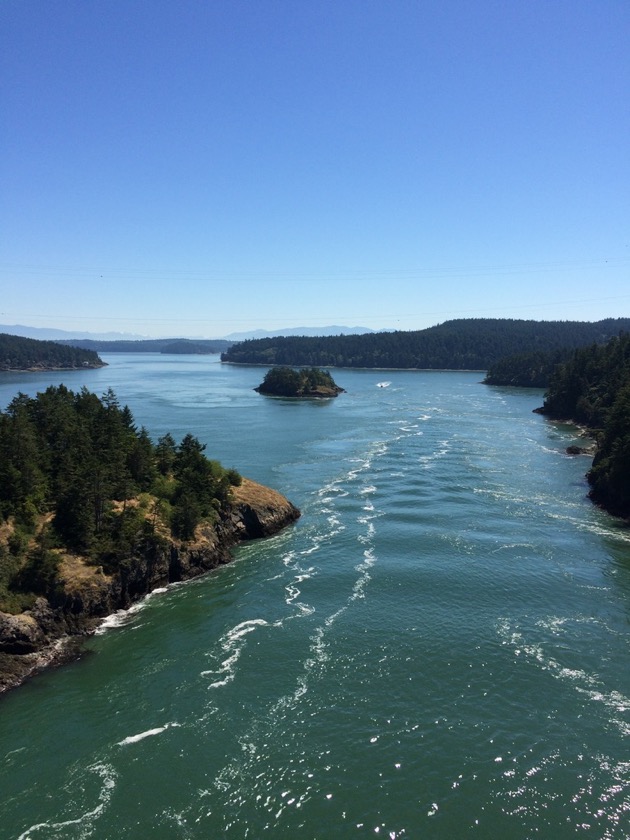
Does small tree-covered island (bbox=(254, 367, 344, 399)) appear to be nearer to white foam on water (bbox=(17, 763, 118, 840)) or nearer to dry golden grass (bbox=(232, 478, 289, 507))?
dry golden grass (bbox=(232, 478, 289, 507))

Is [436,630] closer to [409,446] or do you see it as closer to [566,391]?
[409,446]

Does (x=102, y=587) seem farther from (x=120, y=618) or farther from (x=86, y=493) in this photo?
(x=86, y=493)

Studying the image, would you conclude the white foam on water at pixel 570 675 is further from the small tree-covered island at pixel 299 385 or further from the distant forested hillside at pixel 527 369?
the distant forested hillside at pixel 527 369

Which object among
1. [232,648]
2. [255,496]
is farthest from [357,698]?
[255,496]

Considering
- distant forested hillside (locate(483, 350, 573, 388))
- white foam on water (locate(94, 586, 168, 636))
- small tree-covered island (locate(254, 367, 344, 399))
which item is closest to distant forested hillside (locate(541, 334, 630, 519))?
white foam on water (locate(94, 586, 168, 636))

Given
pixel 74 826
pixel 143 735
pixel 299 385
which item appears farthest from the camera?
pixel 299 385

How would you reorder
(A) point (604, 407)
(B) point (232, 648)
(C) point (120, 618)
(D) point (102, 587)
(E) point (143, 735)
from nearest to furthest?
(E) point (143, 735) < (B) point (232, 648) < (C) point (120, 618) < (D) point (102, 587) < (A) point (604, 407)

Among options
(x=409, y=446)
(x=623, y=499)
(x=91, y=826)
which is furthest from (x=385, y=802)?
(x=409, y=446)
